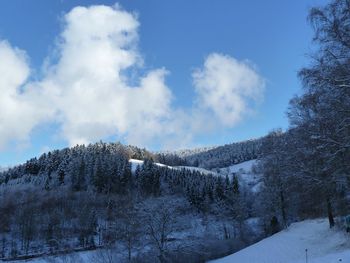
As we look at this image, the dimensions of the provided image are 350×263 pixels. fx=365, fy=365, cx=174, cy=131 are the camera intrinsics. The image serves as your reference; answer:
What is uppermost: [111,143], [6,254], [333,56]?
[111,143]

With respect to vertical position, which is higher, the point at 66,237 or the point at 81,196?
the point at 81,196

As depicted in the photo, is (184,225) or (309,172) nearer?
(309,172)

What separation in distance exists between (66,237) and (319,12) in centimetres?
6536

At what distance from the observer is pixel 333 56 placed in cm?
1502

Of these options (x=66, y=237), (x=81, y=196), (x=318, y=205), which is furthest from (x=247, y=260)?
(x=81, y=196)

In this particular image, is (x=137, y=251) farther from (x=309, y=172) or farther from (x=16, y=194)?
(x=16, y=194)

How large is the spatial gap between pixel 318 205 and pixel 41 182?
112346mm

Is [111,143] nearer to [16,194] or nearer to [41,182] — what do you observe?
[41,182]

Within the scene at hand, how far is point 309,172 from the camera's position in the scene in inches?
1005

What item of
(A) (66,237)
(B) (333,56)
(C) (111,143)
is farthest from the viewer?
(C) (111,143)

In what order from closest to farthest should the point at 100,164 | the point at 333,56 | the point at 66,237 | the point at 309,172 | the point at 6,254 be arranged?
the point at 333,56 → the point at 309,172 → the point at 6,254 → the point at 66,237 → the point at 100,164

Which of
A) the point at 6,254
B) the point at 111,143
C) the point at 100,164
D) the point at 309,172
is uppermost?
the point at 111,143

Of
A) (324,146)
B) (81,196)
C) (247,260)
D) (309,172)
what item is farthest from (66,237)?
(324,146)

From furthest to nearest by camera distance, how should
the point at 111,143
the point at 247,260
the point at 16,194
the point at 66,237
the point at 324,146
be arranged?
the point at 111,143
the point at 16,194
the point at 66,237
the point at 247,260
the point at 324,146
